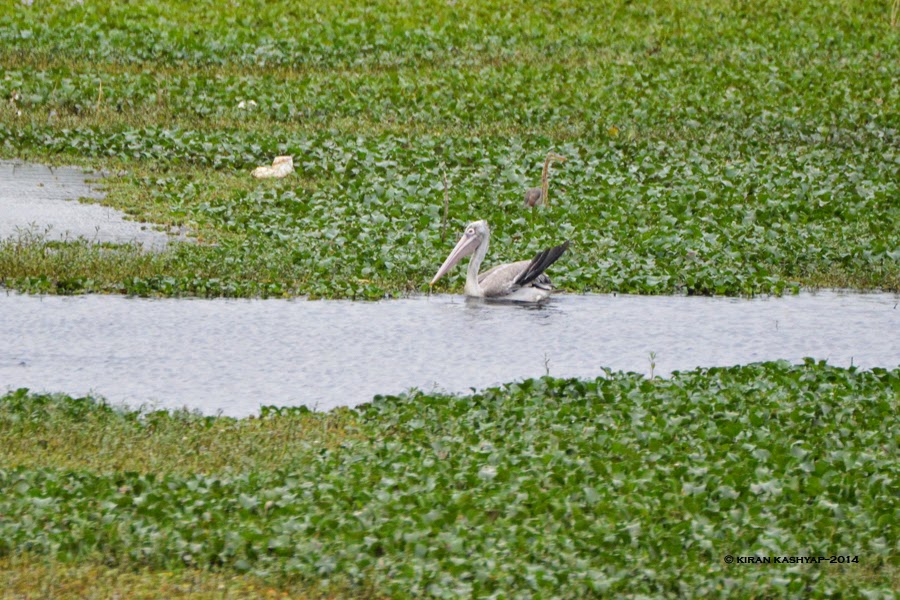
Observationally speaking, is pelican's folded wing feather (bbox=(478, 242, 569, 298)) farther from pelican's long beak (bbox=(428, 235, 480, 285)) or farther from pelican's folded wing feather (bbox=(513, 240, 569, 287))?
pelican's long beak (bbox=(428, 235, 480, 285))

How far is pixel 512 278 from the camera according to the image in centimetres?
1523

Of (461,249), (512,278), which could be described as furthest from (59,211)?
(512,278)

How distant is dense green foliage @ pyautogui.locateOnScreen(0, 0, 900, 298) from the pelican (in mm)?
566

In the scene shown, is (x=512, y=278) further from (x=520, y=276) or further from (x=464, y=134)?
(x=464, y=134)

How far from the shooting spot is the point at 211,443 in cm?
934

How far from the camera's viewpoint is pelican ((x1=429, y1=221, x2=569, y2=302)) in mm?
15125

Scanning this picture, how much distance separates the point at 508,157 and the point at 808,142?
618 cm

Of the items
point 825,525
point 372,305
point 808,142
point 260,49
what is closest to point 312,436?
point 825,525

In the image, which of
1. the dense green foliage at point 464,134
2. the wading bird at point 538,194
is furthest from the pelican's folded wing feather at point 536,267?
the wading bird at point 538,194

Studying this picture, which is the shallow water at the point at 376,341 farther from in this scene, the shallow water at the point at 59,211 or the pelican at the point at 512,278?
the shallow water at the point at 59,211

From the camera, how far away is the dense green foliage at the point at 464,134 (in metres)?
16.4

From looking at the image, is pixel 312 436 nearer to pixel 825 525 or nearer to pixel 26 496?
pixel 26 496

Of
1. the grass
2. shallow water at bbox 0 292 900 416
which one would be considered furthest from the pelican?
the grass

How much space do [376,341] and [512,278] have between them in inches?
100
